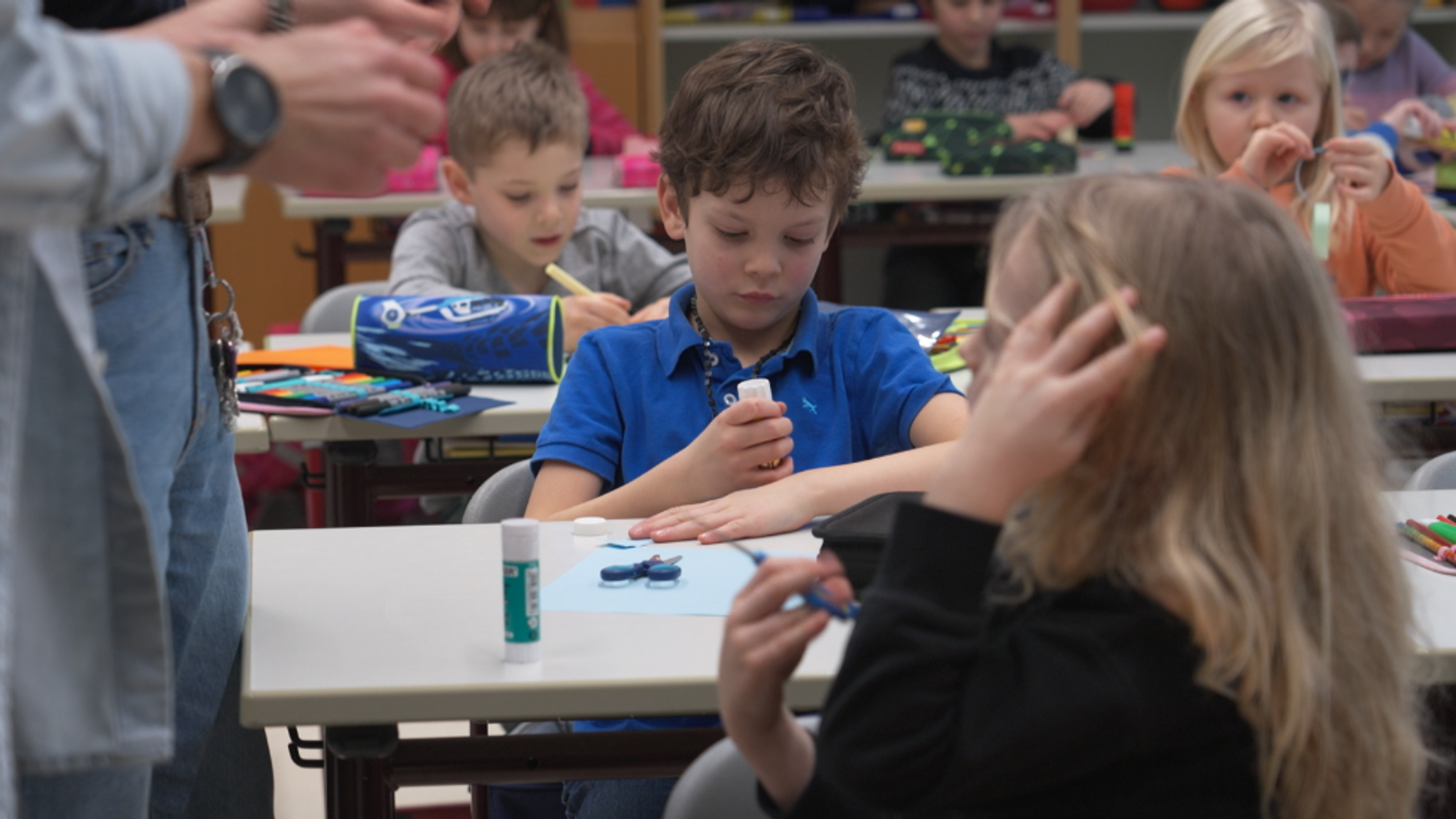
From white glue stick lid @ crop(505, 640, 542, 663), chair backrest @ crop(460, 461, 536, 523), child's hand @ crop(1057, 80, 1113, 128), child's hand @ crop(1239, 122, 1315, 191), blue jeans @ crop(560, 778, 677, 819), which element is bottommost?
blue jeans @ crop(560, 778, 677, 819)

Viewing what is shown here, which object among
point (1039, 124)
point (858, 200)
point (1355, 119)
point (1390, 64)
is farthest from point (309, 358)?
point (1390, 64)

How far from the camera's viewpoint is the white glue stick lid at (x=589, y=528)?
1.50 metres

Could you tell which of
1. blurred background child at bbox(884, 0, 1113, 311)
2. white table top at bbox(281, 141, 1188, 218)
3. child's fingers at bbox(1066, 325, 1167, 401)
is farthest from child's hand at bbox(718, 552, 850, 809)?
blurred background child at bbox(884, 0, 1113, 311)

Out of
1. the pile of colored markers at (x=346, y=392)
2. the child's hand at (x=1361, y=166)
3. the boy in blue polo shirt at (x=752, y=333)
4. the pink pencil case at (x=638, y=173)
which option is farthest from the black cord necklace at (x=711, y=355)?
the pink pencil case at (x=638, y=173)

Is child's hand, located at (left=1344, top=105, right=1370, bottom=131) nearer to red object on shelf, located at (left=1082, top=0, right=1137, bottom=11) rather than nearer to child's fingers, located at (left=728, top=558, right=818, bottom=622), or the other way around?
red object on shelf, located at (left=1082, top=0, right=1137, bottom=11)

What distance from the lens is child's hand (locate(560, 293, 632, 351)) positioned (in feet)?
8.40

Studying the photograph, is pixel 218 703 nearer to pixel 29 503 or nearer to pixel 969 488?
pixel 29 503

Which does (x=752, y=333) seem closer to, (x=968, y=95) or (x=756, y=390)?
(x=756, y=390)

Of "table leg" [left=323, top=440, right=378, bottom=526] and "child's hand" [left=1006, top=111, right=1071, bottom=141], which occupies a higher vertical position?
"child's hand" [left=1006, top=111, right=1071, bottom=141]

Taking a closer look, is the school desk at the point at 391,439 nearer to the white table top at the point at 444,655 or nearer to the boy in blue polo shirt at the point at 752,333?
the boy in blue polo shirt at the point at 752,333

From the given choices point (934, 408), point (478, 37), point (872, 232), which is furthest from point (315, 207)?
point (934, 408)

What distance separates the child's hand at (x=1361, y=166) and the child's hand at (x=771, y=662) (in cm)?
211

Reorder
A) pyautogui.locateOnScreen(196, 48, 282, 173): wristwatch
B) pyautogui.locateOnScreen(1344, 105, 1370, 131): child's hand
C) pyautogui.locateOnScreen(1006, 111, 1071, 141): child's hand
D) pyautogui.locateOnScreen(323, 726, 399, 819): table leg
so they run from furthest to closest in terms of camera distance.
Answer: pyautogui.locateOnScreen(1006, 111, 1071, 141): child's hand
pyautogui.locateOnScreen(1344, 105, 1370, 131): child's hand
pyautogui.locateOnScreen(323, 726, 399, 819): table leg
pyautogui.locateOnScreen(196, 48, 282, 173): wristwatch

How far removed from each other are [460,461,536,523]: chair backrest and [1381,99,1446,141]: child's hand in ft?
10.3
